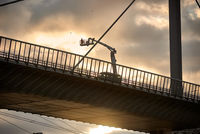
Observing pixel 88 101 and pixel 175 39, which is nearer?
pixel 88 101

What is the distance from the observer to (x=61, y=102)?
61844 mm

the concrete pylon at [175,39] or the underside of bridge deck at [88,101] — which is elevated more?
the concrete pylon at [175,39]

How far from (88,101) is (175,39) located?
25.2 m

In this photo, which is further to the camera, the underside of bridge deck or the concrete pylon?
the concrete pylon

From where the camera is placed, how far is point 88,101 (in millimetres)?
62000

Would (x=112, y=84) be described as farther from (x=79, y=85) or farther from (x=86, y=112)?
(x=86, y=112)

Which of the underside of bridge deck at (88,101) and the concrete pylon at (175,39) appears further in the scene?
the concrete pylon at (175,39)

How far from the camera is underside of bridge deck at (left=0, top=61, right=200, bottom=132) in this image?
5547 cm

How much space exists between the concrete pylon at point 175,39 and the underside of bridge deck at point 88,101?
21.4 feet

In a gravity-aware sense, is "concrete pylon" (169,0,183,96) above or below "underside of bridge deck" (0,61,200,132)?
above

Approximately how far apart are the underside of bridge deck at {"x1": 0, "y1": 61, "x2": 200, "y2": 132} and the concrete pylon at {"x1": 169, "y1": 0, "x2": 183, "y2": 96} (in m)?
6.53

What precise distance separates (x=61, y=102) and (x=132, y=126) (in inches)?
1033

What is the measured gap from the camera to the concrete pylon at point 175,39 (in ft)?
260

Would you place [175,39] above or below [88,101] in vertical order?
above
